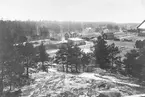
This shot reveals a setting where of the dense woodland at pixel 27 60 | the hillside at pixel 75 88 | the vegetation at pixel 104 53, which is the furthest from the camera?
the vegetation at pixel 104 53

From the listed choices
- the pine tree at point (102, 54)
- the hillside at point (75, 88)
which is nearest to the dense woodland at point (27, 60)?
the pine tree at point (102, 54)

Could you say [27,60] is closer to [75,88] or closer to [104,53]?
[75,88]

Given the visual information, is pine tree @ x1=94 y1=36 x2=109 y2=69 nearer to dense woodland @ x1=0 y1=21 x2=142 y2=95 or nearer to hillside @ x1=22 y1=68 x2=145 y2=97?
dense woodland @ x1=0 y1=21 x2=142 y2=95

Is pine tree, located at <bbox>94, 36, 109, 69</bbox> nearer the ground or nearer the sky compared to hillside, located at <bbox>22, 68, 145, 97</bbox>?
nearer the sky

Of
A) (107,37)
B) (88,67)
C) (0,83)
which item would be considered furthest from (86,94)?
(107,37)

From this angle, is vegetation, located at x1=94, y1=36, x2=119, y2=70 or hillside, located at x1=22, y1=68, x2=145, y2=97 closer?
hillside, located at x1=22, y1=68, x2=145, y2=97

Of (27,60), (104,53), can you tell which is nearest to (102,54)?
(104,53)

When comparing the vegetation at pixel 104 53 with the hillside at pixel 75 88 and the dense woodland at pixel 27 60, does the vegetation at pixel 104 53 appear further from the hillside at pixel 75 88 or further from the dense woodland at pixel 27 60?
the hillside at pixel 75 88

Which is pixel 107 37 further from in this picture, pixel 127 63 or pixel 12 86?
pixel 12 86

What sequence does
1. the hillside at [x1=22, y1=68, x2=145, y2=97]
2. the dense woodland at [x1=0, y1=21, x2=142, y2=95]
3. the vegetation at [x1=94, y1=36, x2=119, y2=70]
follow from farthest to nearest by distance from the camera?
the vegetation at [x1=94, y1=36, x2=119, y2=70], the dense woodland at [x1=0, y1=21, x2=142, y2=95], the hillside at [x1=22, y1=68, x2=145, y2=97]

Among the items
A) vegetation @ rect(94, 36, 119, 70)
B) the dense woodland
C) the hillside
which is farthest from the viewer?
vegetation @ rect(94, 36, 119, 70)

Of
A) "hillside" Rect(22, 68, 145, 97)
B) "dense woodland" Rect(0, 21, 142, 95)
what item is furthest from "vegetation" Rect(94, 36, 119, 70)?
"hillside" Rect(22, 68, 145, 97)
